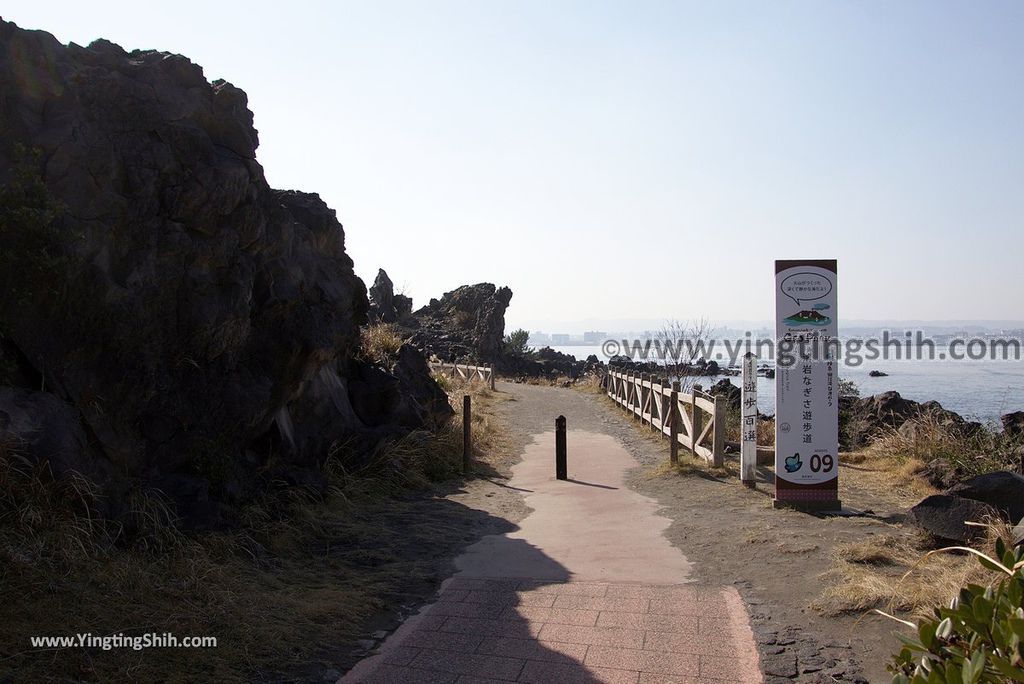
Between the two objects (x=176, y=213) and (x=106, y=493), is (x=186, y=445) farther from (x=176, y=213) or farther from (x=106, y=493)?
(x=176, y=213)

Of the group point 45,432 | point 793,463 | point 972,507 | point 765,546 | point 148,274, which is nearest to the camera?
point 45,432

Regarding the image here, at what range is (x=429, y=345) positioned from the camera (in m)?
41.6

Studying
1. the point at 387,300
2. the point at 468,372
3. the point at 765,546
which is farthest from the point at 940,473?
the point at 387,300

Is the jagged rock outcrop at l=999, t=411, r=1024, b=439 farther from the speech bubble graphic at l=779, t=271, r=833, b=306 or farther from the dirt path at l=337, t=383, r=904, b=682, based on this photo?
the speech bubble graphic at l=779, t=271, r=833, b=306

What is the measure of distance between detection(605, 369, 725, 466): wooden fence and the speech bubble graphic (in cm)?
259

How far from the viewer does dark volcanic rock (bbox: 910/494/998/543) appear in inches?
271

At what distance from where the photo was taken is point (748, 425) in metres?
10.8

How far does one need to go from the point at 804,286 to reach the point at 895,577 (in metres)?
4.22

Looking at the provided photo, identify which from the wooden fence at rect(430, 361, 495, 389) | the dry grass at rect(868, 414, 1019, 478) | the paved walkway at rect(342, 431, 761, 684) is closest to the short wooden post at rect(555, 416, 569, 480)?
the paved walkway at rect(342, 431, 761, 684)

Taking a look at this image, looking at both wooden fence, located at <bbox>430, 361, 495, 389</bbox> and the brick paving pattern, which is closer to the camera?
the brick paving pattern

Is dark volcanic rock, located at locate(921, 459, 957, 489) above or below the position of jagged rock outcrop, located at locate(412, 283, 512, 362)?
below

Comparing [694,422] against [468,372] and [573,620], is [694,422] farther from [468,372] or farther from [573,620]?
[468,372]

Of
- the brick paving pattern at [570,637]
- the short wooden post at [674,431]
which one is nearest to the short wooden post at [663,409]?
the short wooden post at [674,431]

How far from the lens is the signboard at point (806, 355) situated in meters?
9.62
